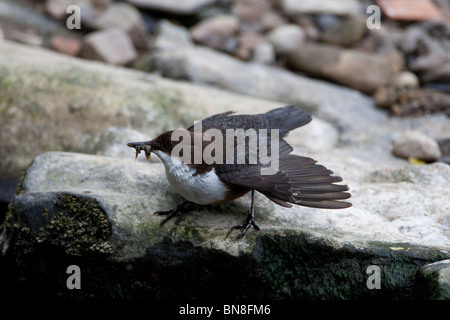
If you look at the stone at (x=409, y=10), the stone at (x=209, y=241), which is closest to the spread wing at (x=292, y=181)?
the stone at (x=209, y=241)

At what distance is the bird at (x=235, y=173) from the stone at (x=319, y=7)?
492cm

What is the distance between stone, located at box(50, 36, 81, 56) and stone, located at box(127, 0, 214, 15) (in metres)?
1.25

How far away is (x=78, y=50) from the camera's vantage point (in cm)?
700

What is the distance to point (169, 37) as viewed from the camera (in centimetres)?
734

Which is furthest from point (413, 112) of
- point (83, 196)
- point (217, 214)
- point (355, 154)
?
point (83, 196)

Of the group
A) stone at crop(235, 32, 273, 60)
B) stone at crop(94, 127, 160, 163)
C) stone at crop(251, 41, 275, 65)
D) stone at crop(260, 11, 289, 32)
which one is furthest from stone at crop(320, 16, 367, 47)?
stone at crop(94, 127, 160, 163)

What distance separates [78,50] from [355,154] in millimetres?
3844

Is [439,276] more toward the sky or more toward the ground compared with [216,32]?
more toward the ground

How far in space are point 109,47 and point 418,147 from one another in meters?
3.97

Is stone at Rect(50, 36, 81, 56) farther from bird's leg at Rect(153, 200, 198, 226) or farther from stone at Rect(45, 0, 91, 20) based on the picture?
bird's leg at Rect(153, 200, 198, 226)

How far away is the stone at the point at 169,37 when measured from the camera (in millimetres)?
7139

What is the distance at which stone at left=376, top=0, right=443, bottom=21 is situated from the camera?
785 centimetres

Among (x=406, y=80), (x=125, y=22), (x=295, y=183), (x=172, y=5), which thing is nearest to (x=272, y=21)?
(x=172, y=5)

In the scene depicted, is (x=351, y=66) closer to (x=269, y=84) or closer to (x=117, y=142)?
(x=269, y=84)
